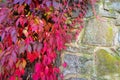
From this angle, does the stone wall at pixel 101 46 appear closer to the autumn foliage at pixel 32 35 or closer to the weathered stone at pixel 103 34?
the weathered stone at pixel 103 34

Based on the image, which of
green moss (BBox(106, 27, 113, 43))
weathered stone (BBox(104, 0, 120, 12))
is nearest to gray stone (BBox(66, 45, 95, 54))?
green moss (BBox(106, 27, 113, 43))

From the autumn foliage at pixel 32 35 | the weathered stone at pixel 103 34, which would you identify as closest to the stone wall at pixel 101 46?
the weathered stone at pixel 103 34

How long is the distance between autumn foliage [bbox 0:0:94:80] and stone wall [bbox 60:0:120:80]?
0.16 meters

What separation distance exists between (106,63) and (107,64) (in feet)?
0.04

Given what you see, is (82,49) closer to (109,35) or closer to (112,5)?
(109,35)

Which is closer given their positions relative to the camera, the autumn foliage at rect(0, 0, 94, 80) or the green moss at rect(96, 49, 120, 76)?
the autumn foliage at rect(0, 0, 94, 80)

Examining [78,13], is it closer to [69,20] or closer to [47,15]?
[69,20]

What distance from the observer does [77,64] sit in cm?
178

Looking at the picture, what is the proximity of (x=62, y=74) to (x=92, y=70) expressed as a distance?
0.86 ft

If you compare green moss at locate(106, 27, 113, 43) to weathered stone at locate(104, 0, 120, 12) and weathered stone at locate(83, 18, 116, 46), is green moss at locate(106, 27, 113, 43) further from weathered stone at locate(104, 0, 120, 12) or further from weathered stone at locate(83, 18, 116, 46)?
weathered stone at locate(104, 0, 120, 12)

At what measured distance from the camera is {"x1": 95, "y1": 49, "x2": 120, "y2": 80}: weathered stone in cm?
174

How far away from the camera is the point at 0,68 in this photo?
1.59 metres

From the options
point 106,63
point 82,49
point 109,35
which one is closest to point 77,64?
point 82,49

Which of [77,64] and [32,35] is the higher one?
[32,35]
